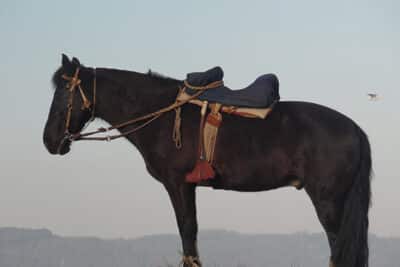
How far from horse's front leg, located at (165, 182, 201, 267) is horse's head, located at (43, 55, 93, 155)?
174 cm

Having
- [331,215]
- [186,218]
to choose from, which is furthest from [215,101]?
[331,215]

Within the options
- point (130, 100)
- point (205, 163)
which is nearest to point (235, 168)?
point (205, 163)

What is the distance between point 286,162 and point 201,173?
3.72 feet

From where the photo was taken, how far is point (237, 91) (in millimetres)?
9312

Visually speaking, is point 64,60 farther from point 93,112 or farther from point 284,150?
point 284,150

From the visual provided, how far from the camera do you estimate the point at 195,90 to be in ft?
30.1

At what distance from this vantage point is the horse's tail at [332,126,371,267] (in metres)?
8.62

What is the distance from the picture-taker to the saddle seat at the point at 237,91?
9.08m

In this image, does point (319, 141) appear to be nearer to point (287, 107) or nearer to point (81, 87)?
point (287, 107)

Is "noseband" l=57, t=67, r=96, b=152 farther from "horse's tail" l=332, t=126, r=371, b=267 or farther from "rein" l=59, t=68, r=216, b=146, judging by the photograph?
"horse's tail" l=332, t=126, r=371, b=267

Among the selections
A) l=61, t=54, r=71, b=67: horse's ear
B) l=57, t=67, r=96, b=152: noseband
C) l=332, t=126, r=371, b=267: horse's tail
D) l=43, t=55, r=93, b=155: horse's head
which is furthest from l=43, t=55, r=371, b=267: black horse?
l=61, t=54, r=71, b=67: horse's ear

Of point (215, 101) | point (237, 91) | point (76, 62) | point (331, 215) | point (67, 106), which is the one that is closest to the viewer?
point (331, 215)

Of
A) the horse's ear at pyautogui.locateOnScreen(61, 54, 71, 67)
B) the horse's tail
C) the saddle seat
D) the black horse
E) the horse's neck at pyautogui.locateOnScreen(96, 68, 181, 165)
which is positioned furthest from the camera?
the horse's ear at pyautogui.locateOnScreen(61, 54, 71, 67)

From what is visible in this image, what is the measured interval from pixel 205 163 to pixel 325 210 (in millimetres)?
1695
